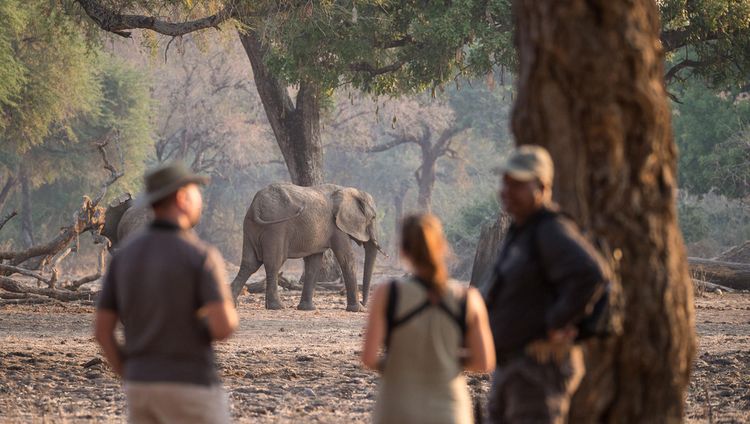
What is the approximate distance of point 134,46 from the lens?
66312 millimetres

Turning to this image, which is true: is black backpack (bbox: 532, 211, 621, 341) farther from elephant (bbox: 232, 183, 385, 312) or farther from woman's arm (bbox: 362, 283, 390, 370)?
elephant (bbox: 232, 183, 385, 312)

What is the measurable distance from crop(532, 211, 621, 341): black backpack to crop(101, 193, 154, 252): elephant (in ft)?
56.3

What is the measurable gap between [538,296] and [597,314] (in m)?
0.26

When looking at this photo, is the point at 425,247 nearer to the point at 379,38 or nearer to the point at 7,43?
the point at 379,38

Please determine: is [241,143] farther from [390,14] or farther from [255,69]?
[390,14]

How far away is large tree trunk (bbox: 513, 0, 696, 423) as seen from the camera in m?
6.94

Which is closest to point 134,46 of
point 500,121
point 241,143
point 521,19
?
point 241,143

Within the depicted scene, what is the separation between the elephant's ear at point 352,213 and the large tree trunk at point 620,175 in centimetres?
1775

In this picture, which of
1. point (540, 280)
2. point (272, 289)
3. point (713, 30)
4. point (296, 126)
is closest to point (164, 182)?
point (540, 280)

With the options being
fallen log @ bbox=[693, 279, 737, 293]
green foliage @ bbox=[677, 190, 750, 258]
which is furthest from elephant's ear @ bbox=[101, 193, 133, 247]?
green foliage @ bbox=[677, 190, 750, 258]

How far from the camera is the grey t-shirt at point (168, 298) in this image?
217 inches

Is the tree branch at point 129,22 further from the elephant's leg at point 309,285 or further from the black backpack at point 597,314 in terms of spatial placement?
the black backpack at point 597,314

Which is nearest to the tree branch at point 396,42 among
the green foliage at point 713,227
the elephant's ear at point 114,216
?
the elephant's ear at point 114,216

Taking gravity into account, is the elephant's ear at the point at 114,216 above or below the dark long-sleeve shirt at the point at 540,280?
above
